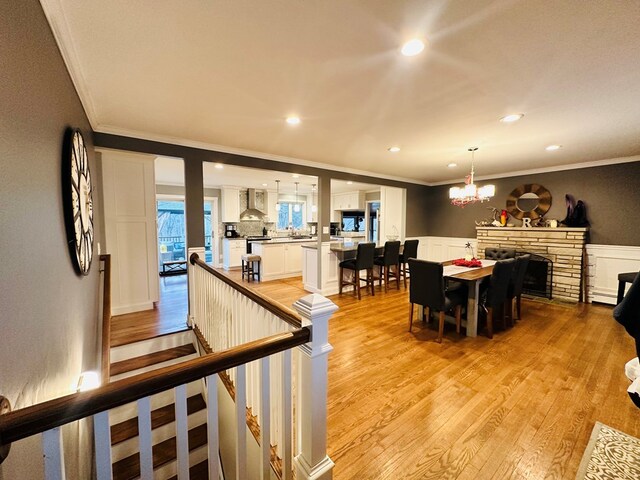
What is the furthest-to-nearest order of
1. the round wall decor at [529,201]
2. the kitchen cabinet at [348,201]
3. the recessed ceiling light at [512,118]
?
1. the kitchen cabinet at [348,201]
2. the round wall decor at [529,201]
3. the recessed ceiling light at [512,118]

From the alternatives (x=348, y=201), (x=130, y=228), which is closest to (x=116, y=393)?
(x=130, y=228)

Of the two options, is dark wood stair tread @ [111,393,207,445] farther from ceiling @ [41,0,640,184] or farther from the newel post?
ceiling @ [41,0,640,184]

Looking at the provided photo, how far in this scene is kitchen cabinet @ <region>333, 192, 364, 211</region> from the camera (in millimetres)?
8023

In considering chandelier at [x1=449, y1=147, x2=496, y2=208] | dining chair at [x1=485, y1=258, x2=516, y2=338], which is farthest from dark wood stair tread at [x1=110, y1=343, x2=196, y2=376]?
chandelier at [x1=449, y1=147, x2=496, y2=208]

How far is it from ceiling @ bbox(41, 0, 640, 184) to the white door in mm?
870

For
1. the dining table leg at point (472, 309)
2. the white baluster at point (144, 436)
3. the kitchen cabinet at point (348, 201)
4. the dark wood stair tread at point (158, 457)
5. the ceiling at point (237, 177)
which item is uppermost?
the ceiling at point (237, 177)

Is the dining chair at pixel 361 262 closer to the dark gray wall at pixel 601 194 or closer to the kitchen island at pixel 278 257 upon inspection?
the kitchen island at pixel 278 257

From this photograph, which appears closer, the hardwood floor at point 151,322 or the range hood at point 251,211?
the hardwood floor at point 151,322

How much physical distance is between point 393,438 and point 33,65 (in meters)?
2.70

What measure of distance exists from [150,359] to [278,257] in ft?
12.3

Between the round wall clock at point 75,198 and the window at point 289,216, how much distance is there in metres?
7.07

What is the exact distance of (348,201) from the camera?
27.5ft

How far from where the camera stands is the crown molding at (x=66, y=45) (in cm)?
123

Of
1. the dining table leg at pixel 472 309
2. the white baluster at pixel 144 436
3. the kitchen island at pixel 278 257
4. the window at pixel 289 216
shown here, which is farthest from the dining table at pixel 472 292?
the window at pixel 289 216
